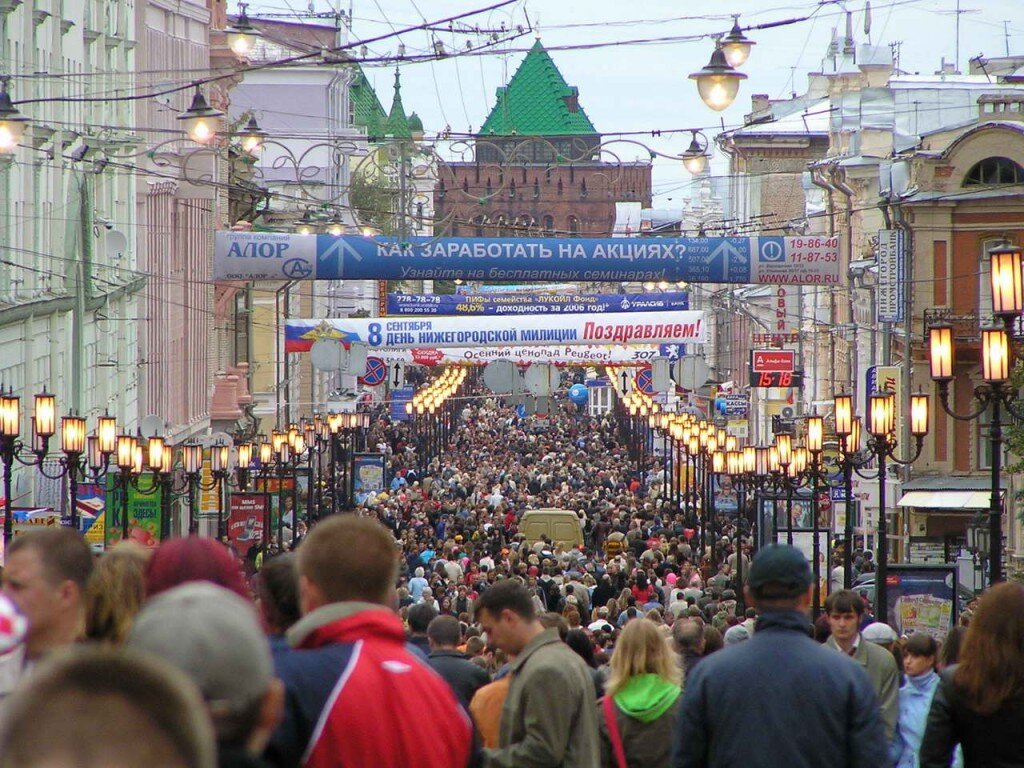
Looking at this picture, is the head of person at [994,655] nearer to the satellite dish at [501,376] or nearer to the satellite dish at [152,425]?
the satellite dish at [152,425]

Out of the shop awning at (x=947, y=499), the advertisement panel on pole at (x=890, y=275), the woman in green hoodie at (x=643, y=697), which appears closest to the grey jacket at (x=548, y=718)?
the woman in green hoodie at (x=643, y=697)

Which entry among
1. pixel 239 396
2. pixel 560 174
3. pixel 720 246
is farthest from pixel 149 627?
pixel 560 174

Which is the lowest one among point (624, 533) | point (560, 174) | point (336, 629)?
point (624, 533)

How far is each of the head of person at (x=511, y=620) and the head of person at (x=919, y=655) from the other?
2.85 meters

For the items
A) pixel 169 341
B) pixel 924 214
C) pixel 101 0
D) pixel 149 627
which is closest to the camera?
pixel 149 627

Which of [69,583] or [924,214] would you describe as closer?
[69,583]

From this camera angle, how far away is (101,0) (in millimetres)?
34406

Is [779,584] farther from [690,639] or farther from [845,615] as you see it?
[690,639]

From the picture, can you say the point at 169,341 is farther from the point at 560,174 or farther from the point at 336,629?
the point at 560,174

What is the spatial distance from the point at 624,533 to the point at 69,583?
1245 inches

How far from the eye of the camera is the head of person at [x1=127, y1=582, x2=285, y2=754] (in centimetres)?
328

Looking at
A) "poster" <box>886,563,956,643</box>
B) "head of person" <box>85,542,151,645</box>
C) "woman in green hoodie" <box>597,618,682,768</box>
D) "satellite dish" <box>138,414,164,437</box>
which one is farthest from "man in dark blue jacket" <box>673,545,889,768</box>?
"satellite dish" <box>138,414,164,437</box>

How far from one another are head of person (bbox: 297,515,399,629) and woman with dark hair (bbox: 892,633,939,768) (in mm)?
5076

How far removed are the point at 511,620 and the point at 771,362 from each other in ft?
127
